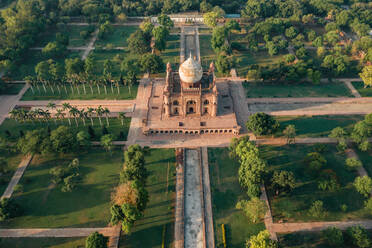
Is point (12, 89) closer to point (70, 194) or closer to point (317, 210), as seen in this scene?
point (70, 194)

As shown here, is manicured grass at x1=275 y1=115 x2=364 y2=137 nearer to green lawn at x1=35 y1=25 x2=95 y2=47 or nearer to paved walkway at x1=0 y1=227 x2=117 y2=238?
paved walkway at x1=0 y1=227 x2=117 y2=238

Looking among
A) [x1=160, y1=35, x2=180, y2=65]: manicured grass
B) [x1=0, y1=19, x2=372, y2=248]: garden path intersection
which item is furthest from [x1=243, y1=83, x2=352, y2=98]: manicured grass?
[x1=160, y1=35, x2=180, y2=65]: manicured grass

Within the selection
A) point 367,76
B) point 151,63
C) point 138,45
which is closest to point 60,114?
point 151,63

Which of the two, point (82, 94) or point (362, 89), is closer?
point (82, 94)

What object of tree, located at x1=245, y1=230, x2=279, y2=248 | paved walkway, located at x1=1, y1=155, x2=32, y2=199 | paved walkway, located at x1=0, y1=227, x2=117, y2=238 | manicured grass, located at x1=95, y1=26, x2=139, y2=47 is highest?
manicured grass, located at x1=95, y1=26, x2=139, y2=47

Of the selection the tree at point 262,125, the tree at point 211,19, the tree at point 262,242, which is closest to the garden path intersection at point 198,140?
the tree at point 262,125

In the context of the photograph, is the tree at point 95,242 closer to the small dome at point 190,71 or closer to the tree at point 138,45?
the small dome at point 190,71
